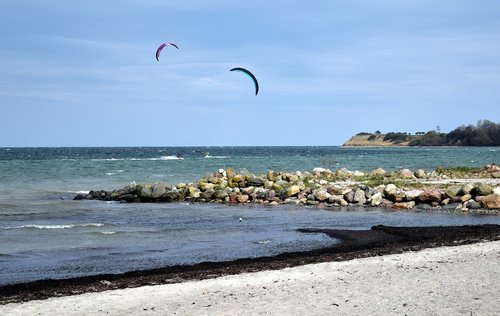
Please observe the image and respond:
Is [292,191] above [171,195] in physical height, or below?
above

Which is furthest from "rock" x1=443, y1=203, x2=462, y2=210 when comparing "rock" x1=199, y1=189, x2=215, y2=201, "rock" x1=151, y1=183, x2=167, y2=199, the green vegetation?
the green vegetation

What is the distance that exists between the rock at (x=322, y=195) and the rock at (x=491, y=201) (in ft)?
20.3

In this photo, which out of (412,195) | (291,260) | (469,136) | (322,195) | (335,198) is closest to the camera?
(291,260)

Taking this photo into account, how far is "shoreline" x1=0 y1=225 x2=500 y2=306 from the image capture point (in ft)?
37.4

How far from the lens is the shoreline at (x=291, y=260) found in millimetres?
11414

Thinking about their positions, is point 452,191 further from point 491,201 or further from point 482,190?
point 491,201

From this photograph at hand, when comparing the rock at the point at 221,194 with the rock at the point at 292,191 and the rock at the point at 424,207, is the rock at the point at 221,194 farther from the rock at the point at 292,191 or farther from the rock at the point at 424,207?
the rock at the point at 424,207

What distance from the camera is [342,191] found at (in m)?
27.9

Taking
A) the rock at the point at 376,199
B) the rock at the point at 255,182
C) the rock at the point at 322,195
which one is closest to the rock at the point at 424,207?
the rock at the point at 376,199

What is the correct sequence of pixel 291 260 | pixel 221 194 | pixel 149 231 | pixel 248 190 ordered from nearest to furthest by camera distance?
pixel 291 260, pixel 149 231, pixel 221 194, pixel 248 190

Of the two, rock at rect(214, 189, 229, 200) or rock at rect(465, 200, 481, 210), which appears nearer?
rock at rect(465, 200, 481, 210)

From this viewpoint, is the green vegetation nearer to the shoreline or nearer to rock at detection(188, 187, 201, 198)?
rock at detection(188, 187, 201, 198)

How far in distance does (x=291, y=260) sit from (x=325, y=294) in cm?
364

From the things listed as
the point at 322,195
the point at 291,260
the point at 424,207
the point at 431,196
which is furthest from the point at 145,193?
the point at 291,260
